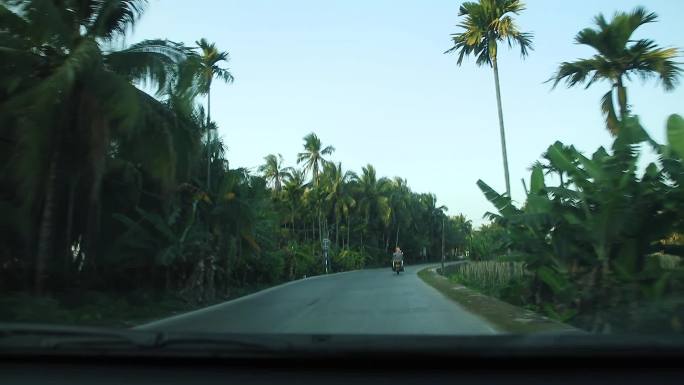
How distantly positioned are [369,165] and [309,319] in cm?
5859

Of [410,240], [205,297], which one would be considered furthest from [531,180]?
[410,240]

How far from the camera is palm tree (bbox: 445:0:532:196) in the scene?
22.8 meters

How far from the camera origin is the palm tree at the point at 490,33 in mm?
22750

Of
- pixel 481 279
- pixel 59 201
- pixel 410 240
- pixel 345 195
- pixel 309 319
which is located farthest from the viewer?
pixel 410 240

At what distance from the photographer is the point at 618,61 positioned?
1864cm

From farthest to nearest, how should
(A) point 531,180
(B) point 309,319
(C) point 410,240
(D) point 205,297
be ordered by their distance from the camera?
(C) point 410,240 → (D) point 205,297 → (A) point 531,180 → (B) point 309,319

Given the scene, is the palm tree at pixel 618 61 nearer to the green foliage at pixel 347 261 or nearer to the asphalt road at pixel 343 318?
the asphalt road at pixel 343 318

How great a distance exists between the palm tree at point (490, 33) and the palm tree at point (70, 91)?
39.2ft

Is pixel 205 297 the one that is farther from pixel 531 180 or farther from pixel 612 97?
pixel 612 97

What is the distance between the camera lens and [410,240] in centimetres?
8512

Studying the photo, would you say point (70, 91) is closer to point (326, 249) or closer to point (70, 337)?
point (70, 337)

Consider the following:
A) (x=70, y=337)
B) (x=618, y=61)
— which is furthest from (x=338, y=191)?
(x=70, y=337)

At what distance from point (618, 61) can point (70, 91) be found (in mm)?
15291

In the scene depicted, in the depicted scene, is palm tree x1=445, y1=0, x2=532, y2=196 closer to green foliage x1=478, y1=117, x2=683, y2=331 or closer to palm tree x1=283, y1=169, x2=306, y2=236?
green foliage x1=478, y1=117, x2=683, y2=331
